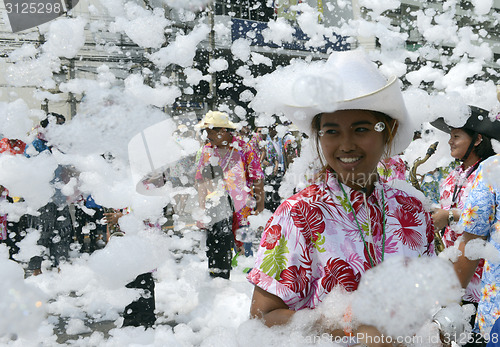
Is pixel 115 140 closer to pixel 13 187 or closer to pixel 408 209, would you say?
pixel 13 187

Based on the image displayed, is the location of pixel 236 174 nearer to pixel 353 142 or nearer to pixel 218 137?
pixel 218 137

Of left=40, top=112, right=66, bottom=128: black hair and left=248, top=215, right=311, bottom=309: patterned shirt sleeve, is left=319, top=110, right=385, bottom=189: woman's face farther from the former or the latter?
left=40, top=112, right=66, bottom=128: black hair

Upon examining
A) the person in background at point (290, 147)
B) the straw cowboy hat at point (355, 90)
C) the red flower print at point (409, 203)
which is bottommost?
the person in background at point (290, 147)

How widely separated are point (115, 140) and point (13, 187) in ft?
2.93

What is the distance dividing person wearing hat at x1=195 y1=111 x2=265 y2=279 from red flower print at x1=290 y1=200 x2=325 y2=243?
10.1 ft

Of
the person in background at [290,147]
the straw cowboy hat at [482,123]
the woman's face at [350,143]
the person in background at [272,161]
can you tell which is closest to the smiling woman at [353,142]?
the woman's face at [350,143]

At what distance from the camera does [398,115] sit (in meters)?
1.47

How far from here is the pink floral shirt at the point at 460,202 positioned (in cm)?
252

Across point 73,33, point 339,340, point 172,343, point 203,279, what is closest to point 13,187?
point 73,33

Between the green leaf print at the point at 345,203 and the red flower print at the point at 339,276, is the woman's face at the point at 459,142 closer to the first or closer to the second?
the green leaf print at the point at 345,203

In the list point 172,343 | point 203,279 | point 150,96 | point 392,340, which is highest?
point 392,340

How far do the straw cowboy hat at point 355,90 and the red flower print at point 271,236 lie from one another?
382mm

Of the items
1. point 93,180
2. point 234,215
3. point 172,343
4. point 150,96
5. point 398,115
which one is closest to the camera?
point 398,115

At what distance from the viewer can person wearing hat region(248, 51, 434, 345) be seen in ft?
4.24
